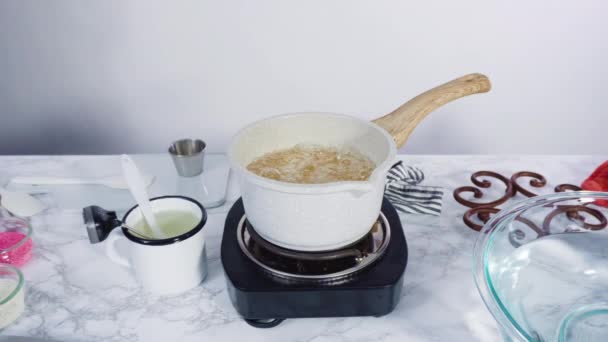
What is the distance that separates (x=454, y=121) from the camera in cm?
148

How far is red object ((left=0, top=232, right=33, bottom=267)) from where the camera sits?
78 centimetres

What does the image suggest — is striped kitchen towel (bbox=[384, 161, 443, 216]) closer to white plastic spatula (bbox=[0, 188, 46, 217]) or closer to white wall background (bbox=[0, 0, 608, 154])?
white wall background (bbox=[0, 0, 608, 154])

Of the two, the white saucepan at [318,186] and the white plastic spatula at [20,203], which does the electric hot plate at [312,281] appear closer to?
the white saucepan at [318,186]

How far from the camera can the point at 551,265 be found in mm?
707

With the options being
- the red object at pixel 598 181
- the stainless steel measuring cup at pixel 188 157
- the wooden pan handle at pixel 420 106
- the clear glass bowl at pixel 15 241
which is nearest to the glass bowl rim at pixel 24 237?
the clear glass bowl at pixel 15 241

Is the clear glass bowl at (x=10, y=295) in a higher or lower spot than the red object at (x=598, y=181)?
lower

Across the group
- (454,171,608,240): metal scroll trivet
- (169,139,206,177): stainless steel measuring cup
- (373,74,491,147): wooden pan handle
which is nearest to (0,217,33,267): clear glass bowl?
(169,139,206,177): stainless steel measuring cup

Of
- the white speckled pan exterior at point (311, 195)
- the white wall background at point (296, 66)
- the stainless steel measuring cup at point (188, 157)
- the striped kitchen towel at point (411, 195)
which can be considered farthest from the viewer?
the white wall background at point (296, 66)

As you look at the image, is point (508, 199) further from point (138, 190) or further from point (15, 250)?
point (15, 250)

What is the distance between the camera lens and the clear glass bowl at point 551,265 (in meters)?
0.64

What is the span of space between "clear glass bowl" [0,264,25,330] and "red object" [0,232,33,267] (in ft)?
0.19

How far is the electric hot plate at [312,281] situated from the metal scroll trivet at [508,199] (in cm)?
20

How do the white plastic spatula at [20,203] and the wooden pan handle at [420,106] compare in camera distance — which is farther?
the white plastic spatula at [20,203]

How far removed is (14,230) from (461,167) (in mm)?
854
